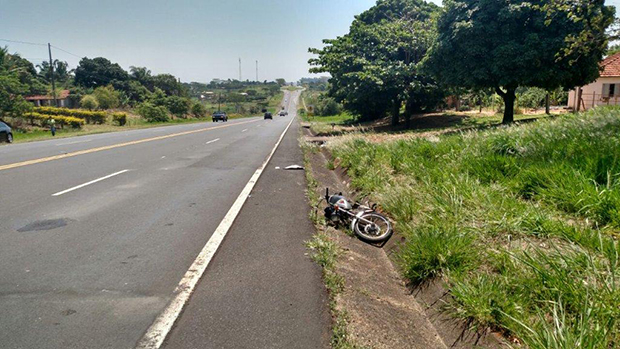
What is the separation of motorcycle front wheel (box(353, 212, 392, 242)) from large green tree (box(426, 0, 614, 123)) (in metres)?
14.6

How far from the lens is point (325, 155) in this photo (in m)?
17.9

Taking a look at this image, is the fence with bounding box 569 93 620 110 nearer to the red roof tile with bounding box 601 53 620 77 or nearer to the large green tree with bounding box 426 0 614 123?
the red roof tile with bounding box 601 53 620 77

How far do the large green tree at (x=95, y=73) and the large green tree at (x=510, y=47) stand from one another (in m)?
82.8

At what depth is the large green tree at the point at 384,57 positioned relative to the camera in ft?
83.1

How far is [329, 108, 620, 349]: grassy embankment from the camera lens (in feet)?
10.5

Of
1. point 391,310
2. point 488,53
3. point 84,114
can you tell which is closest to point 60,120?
point 84,114

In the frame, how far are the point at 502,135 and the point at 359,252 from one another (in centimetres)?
550

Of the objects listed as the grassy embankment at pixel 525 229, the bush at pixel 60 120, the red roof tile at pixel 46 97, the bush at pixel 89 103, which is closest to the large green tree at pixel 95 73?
the red roof tile at pixel 46 97

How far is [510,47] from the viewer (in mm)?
17891

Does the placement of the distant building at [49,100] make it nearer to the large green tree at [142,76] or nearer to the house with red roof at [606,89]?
the large green tree at [142,76]

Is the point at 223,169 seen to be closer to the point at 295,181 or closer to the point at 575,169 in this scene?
the point at 295,181

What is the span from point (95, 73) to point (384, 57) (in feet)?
256

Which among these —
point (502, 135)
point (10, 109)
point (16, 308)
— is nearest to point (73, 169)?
point (16, 308)

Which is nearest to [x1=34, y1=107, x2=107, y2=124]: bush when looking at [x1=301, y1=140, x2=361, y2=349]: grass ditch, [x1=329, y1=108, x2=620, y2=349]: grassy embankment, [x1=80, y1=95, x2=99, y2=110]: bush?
[x1=80, y1=95, x2=99, y2=110]: bush
